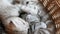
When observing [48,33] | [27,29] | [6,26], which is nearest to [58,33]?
[48,33]

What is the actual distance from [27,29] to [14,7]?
0.24 meters

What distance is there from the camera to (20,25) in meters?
0.88

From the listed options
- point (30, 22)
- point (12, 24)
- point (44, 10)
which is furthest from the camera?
point (44, 10)

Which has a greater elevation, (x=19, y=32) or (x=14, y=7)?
(x=14, y=7)

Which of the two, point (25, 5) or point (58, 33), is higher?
point (25, 5)

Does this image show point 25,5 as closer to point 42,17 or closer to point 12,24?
point 42,17

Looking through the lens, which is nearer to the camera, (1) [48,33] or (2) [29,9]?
(1) [48,33]

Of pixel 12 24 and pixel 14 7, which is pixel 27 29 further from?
pixel 14 7

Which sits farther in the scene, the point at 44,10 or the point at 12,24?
the point at 44,10

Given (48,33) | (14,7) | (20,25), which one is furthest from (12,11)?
(48,33)

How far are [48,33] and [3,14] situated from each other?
31 centimetres

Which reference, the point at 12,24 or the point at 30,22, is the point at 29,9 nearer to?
the point at 30,22

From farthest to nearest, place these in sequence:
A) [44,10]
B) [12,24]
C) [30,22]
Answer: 1. [44,10]
2. [30,22]
3. [12,24]

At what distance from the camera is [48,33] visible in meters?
0.89
